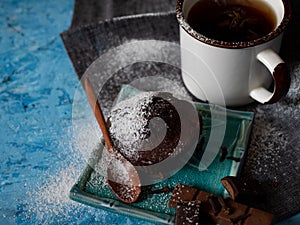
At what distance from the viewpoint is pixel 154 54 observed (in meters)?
1.41

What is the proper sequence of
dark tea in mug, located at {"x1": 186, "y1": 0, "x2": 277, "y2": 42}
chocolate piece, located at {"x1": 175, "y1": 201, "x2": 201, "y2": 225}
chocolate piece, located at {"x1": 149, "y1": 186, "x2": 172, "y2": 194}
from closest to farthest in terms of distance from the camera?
chocolate piece, located at {"x1": 175, "y1": 201, "x2": 201, "y2": 225} → chocolate piece, located at {"x1": 149, "y1": 186, "x2": 172, "y2": 194} → dark tea in mug, located at {"x1": 186, "y1": 0, "x2": 277, "y2": 42}

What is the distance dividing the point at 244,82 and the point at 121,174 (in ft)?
1.22

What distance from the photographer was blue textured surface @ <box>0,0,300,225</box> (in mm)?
1094

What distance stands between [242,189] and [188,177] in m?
0.14

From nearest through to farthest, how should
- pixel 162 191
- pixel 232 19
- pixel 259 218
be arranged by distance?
pixel 259 218 → pixel 162 191 → pixel 232 19

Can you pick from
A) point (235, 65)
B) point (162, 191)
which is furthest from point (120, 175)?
point (235, 65)

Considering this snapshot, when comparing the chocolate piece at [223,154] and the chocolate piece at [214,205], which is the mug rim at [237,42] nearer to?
the chocolate piece at [223,154]

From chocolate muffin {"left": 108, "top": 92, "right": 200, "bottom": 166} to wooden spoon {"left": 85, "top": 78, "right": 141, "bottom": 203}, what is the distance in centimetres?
1

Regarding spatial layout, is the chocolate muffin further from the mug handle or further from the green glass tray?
the mug handle

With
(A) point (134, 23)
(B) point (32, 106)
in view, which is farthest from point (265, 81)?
(B) point (32, 106)

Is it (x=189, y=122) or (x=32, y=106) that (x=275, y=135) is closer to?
(x=189, y=122)

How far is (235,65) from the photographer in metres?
1.14

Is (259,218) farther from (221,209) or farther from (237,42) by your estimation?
(237,42)

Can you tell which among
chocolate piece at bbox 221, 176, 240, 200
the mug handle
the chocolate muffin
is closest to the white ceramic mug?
the mug handle
